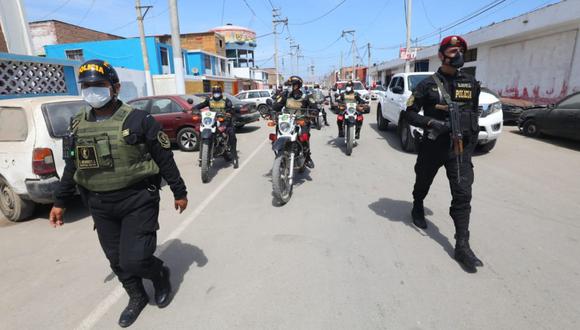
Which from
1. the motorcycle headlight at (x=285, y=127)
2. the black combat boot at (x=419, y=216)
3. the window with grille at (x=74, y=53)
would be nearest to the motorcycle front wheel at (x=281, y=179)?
the motorcycle headlight at (x=285, y=127)

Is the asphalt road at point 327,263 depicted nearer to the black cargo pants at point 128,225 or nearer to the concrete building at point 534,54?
the black cargo pants at point 128,225

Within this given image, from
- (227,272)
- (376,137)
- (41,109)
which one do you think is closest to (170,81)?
(376,137)

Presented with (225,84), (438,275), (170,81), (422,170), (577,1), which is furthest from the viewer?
(225,84)

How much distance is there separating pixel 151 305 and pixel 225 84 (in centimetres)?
3673

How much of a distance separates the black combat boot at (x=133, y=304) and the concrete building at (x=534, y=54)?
17090mm

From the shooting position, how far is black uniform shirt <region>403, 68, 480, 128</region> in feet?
9.91

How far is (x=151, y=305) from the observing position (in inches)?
101

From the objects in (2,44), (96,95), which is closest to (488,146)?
(96,95)

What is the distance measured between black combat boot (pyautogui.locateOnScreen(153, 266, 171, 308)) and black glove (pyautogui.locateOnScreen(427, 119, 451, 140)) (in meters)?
2.67

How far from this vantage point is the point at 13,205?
14.3 feet

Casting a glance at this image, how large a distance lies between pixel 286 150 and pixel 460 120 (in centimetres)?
249

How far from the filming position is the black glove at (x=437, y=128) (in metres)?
2.94

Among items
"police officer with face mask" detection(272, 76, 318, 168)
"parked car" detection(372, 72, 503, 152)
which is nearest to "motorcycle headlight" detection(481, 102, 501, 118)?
"parked car" detection(372, 72, 503, 152)

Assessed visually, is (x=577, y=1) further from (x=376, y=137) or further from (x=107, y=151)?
(x=107, y=151)
